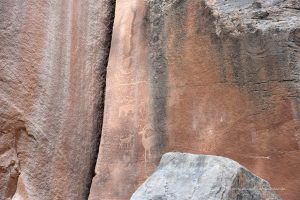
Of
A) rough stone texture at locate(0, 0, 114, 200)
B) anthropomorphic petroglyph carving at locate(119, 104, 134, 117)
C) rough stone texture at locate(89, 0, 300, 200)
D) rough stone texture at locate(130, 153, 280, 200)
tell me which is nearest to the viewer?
rough stone texture at locate(130, 153, 280, 200)

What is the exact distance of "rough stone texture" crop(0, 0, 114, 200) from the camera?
3293 millimetres

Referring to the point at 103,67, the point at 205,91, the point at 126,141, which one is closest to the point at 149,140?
the point at 126,141

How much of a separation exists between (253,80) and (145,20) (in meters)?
1.08

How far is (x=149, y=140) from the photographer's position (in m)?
3.76

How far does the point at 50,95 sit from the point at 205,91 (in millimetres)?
1131

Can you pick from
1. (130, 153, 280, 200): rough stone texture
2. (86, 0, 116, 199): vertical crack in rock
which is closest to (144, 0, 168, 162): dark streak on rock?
(86, 0, 116, 199): vertical crack in rock

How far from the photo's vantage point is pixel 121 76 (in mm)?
4027

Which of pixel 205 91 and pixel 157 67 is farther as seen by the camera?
pixel 157 67

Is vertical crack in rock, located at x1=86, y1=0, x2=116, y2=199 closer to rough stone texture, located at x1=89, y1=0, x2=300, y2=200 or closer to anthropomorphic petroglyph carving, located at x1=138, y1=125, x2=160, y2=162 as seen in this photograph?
rough stone texture, located at x1=89, y1=0, x2=300, y2=200

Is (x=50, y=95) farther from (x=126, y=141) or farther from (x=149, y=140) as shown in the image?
(x=149, y=140)

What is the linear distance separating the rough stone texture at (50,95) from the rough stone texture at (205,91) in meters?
0.14

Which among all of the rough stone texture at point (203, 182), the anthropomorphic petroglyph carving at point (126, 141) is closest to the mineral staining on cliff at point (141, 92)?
the anthropomorphic petroglyph carving at point (126, 141)

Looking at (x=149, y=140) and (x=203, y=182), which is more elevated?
(x=149, y=140)

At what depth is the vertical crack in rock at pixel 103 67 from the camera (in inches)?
155
